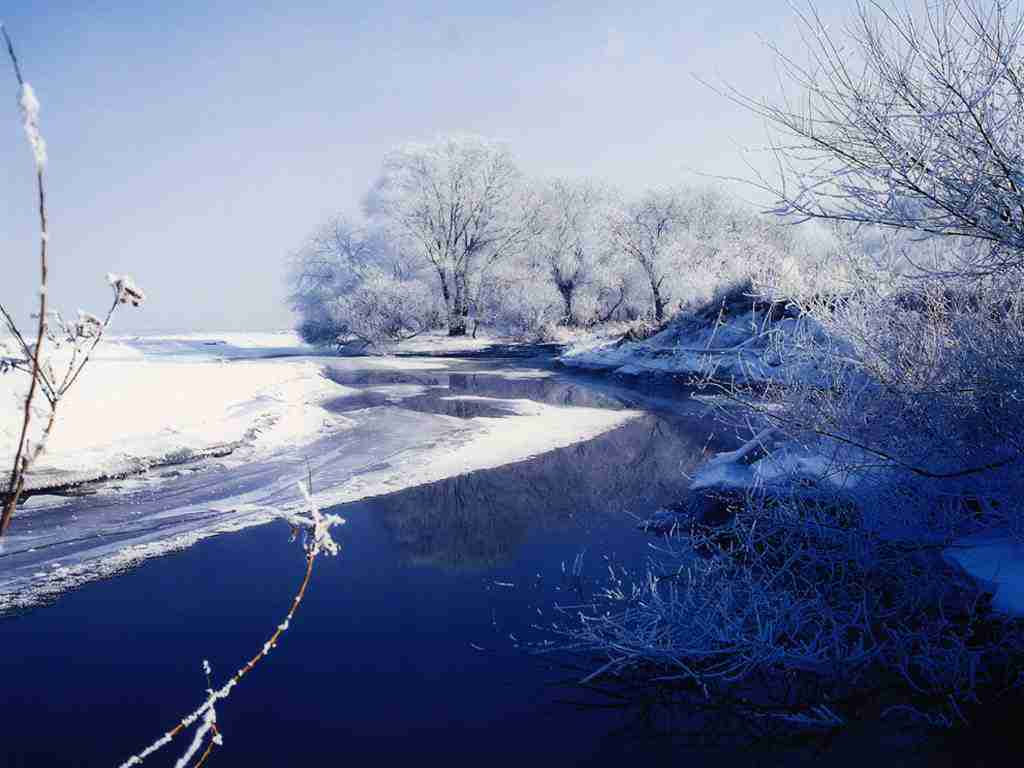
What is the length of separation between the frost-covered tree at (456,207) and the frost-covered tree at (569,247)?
138 centimetres

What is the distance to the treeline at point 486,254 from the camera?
110 feet

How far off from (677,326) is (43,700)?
2163cm

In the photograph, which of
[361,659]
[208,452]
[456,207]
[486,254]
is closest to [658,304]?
[486,254]

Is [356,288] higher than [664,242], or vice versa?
[664,242]

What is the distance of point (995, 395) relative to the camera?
4070 millimetres

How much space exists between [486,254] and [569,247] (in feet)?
15.1

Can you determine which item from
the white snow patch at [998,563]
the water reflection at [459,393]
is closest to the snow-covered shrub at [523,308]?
the water reflection at [459,393]

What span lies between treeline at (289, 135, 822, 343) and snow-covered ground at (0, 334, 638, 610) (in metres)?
18.6

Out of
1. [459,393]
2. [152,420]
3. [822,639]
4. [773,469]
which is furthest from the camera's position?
[459,393]

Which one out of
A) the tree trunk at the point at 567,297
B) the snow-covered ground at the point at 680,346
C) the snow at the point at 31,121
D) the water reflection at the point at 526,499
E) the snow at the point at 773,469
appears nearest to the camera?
the snow at the point at 31,121

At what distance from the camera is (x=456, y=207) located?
3416cm

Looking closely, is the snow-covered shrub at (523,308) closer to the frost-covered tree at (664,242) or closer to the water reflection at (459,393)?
the frost-covered tree at (664,242)

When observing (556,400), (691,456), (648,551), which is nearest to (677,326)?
(556,400)

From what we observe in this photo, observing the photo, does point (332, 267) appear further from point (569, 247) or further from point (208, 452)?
point (208, 452)
